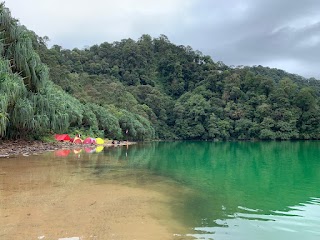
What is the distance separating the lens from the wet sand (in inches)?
191

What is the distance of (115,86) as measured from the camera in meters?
58.3

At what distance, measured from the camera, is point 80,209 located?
6230 millimetres

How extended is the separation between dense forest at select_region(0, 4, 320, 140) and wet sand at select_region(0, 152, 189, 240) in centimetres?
838

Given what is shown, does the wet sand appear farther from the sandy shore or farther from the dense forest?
the dense forest

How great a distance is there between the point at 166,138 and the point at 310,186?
55171mm

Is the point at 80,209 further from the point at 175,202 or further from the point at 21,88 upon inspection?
the point at 21,88

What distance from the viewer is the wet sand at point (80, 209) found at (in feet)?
16.0

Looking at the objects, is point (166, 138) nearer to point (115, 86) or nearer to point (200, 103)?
point (200, 103)

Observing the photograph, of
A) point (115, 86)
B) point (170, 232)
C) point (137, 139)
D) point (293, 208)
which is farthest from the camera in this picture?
point (115, 86)

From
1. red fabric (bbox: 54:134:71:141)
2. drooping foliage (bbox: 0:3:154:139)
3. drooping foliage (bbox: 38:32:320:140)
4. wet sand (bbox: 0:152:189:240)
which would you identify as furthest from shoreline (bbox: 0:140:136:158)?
drooping foliage (bbox: 38:32:320:140)

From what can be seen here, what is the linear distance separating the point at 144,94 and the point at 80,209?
2473 inches

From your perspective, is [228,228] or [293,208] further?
[293,208]

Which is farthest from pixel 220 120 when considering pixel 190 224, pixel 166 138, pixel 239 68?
pixel 190 224

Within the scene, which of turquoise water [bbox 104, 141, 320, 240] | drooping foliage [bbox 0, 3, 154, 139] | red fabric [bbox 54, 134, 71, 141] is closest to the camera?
turquoise water [bbox 104, 141, 320, 240]
